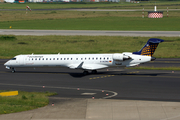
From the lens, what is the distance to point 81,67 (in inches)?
1496

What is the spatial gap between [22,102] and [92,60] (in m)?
15.4

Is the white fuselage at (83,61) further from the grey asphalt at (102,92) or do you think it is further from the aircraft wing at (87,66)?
the grey asphalt at (102,92)

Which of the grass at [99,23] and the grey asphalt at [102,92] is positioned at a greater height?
the grass at [99,23]

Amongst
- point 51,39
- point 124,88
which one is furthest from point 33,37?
point 124,88

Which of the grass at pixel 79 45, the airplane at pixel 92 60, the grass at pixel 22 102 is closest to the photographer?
the grass at pixel 22 102

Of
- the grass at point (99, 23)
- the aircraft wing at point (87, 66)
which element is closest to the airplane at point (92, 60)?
the aircraft wing at point (87, 66)

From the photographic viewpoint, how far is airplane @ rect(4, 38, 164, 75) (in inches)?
1468

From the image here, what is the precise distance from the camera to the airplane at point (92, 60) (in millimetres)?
37281

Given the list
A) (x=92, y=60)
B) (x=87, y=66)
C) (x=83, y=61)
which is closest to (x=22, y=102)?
(x=87, y=66)

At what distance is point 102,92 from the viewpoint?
1163 inches

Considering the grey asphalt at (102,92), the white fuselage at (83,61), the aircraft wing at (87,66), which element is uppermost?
the white fuselage at (83,61)

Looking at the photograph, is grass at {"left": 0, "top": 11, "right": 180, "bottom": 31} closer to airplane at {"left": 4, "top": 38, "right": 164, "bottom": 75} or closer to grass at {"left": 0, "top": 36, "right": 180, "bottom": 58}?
grass at {"left": 0, "top": 36, "right": 180, "bottom": 58}

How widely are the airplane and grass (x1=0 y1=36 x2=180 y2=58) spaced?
54.0 feet

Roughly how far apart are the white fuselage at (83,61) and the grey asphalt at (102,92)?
1417 millimetres
